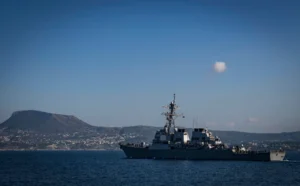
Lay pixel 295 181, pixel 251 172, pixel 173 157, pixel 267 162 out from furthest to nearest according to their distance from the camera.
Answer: pixel 173 157 < pixel 267 162 < pixel 251 172 < pixel 295 181

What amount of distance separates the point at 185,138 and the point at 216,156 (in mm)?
9431

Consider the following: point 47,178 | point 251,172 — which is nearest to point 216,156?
point 251,172

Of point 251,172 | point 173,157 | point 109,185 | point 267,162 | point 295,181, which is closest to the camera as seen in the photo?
point 109,185

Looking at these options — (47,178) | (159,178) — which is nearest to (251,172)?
(159,178)

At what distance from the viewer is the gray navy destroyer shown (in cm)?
10400

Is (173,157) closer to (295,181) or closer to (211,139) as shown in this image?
(211,139)

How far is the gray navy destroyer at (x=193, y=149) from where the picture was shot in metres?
104

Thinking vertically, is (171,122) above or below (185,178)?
above

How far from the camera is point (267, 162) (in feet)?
332

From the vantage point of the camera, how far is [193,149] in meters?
106

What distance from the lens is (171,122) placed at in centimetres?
11431

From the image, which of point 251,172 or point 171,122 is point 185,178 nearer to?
point 251,172

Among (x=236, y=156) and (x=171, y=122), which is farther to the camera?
(x=171, y=122)

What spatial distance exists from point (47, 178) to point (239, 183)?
28.4 m
